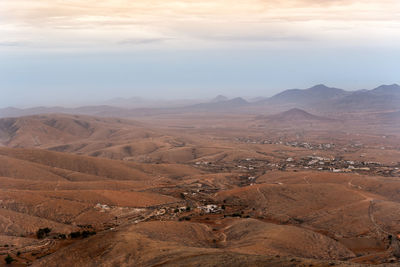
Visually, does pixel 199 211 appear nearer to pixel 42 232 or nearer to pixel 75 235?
pixel 75 235

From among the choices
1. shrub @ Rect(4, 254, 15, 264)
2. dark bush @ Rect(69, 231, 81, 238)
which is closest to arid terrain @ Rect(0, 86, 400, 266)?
dark bush @ Rect(69, 231, 81, 238)

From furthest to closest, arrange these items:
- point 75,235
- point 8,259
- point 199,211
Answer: point 199,211
point 75,235
point 8,259

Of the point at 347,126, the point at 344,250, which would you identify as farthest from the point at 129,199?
the point at 347,126

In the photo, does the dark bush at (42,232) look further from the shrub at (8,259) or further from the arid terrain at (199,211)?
the shrub at (8,259)

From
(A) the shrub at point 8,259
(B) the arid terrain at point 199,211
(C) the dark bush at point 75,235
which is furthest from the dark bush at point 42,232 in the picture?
(A) the shrub at point 8,259

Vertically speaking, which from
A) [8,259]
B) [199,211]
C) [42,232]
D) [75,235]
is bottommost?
[199,211]

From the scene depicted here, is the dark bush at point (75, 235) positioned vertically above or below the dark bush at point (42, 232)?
below

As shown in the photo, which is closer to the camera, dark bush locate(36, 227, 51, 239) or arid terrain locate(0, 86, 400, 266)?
arid terrain locate(0, 86, 400, 266)

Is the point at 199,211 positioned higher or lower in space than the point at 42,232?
lower

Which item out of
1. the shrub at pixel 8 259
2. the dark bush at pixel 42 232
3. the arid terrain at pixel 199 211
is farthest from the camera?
the dark bush at pixel 42 232

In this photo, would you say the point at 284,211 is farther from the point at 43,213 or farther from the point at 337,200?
the point at 43,213

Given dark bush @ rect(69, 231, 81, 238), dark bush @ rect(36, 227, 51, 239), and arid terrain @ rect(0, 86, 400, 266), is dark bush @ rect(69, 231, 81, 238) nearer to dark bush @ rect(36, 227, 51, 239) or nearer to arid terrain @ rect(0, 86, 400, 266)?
arid terrain @ rect(0, 86, 400, 266)

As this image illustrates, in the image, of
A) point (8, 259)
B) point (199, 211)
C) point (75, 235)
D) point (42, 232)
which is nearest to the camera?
point (8, 259)

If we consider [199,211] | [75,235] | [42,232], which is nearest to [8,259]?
[42,232]
